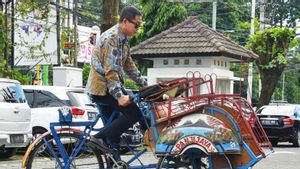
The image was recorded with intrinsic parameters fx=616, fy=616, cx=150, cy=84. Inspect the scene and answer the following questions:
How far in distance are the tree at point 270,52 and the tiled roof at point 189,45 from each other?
3443 mm

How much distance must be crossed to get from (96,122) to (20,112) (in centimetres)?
648

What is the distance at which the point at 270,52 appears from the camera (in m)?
28.6

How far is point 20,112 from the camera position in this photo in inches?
524

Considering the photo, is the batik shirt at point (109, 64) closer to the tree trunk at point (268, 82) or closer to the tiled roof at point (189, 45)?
the tiled roof at point (189, 45)

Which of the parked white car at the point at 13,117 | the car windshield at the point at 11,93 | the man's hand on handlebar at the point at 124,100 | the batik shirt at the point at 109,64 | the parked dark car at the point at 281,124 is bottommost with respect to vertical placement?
the parked dark car at the point at 281,124

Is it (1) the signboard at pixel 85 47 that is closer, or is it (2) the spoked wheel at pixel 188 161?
(2) the spoked wheel at pixel 188 161

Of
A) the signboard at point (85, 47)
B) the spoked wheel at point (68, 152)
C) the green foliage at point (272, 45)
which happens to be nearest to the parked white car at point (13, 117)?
the spoked wheel at point (68, 152)

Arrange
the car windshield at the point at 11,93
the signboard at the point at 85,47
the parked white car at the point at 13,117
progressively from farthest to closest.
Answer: the signboard at the point at 85,47 → the car windshield at the point at 11,93 → the parked white car at the point at 13,117

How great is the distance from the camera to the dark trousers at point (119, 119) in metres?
6.86

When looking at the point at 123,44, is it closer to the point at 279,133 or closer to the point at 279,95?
the point at 279,133

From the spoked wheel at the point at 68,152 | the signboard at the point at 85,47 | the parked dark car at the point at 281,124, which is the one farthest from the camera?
the signboard at the point at 85,47

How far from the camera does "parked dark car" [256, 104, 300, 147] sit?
840 inches

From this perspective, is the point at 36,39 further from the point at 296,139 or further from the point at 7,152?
the point at 7,152

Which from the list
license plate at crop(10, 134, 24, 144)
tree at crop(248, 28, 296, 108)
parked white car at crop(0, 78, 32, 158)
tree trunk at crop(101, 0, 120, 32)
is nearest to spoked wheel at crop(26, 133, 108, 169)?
parked white car at crop(0, 78, 32, 158)
